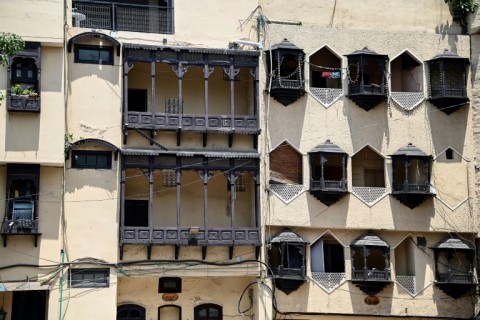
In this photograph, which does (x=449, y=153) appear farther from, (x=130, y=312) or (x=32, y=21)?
(x=32, y=21)

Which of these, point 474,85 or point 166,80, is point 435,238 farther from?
point 166,80

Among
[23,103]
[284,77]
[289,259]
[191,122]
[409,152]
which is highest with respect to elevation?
[284,77]

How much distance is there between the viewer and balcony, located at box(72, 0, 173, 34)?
92.2 feet

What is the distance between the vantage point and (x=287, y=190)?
92.0 ft

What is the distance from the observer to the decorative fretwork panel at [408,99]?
29312 mm

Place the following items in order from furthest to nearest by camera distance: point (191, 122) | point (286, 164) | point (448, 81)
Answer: point (448, 81), point (286, 164), point (191, 122)

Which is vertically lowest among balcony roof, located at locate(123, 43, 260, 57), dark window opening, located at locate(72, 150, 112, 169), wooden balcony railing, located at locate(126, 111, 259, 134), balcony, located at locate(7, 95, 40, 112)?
dark window opening, located at locate(72, 150, 112, 169)

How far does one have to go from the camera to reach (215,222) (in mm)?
28438

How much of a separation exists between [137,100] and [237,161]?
4.22 meters

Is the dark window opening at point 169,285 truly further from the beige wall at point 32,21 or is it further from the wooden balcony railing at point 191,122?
the beige wall at point 32,21

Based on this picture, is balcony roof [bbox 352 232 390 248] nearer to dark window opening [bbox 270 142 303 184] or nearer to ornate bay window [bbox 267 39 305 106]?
dark window opening [bbox 270 142 303 184]

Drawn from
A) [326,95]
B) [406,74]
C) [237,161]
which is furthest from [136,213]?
[406,74]

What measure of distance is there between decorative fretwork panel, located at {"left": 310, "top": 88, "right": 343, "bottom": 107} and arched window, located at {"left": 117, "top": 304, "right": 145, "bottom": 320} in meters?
9.54

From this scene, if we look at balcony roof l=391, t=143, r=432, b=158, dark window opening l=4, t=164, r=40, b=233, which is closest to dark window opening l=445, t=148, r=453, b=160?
balcony roof l=391, t=143, r=432, b=158
